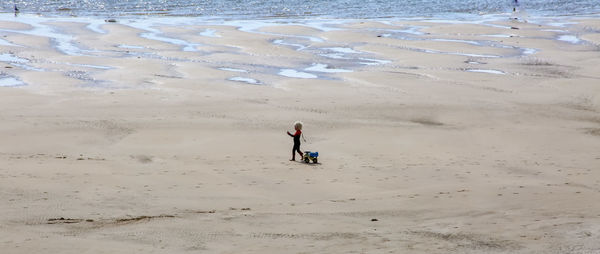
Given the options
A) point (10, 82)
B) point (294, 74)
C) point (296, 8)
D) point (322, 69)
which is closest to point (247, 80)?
point (294, 74)

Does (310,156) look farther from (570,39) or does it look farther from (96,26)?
(96,26)

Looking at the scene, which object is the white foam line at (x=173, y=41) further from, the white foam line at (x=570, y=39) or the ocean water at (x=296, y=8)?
the white foam line at (x=570, y=39)

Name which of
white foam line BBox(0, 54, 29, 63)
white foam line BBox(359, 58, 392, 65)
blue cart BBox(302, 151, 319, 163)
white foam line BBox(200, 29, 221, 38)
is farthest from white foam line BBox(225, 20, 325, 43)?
blue cart BBox(302, 151, 319, 163)

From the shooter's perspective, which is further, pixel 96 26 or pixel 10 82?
pixel 96 26

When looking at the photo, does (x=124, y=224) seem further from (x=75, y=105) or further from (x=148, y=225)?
(x=75, y=105)

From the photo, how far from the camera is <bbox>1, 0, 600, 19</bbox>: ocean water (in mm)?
42938

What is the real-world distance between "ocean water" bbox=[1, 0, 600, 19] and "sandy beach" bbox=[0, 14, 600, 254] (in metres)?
13.9

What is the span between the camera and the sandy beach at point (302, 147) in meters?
9.59

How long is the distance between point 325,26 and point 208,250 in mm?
27853

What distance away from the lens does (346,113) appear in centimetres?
1772

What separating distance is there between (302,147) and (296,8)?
32.1 metres

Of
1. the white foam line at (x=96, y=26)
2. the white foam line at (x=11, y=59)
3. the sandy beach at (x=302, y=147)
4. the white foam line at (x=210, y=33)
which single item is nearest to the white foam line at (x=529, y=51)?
the sandy beach at (x=302, y=147)

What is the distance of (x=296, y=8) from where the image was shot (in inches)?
1821

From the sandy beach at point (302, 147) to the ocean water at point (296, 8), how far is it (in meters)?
13.9
